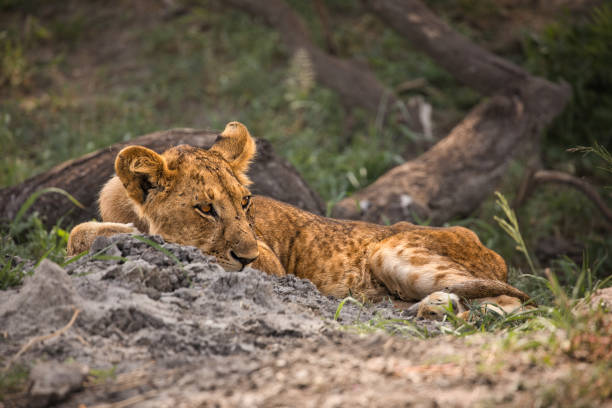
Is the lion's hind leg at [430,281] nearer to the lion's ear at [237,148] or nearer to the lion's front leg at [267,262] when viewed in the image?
the lion's front leg at [267,262]

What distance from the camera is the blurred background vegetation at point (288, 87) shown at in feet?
24.0

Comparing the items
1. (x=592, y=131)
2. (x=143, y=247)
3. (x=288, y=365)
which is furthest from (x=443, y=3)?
(x=288, y=365)

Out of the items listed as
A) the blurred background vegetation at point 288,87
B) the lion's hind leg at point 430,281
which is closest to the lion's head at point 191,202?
the lion's hind leg at point 430,281

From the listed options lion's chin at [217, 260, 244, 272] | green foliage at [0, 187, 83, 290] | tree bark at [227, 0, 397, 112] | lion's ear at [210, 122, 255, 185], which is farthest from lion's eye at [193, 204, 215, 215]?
tree bark at [227, 0, 397, 112]

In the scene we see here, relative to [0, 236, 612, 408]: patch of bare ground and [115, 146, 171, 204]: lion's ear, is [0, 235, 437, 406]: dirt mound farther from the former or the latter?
[115, 146, 171, 204]: lion's ear

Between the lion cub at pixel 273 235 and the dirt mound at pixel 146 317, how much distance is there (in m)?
0.35

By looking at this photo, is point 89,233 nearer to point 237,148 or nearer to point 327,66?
point 237,148

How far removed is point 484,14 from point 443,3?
2.67ft

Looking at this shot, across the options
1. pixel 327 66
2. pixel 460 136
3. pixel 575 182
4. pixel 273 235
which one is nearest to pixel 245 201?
pixel 273 235

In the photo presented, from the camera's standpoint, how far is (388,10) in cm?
→ 823

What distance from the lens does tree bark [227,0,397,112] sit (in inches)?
366

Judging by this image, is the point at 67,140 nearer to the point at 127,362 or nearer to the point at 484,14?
the point at 127,362

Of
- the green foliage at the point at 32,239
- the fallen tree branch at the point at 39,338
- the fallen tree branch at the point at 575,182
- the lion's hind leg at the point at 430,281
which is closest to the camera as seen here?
the fallen tree branch at the point at 39,338

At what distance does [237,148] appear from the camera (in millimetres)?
4188
